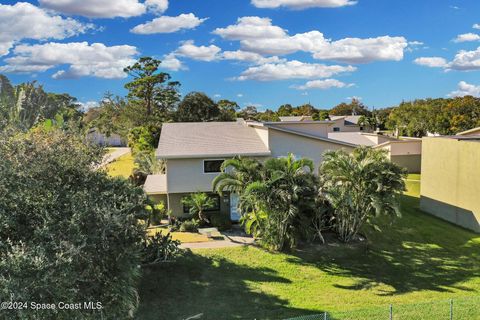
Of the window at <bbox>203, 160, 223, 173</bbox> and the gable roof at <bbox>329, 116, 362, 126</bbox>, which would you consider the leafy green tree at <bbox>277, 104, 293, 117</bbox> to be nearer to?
the gable roof at <bbox>329, 116, 362, 126</bbox>

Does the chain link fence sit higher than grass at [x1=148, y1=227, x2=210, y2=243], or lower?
lower

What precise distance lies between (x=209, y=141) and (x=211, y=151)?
1634 millimetres

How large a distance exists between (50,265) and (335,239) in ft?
58.2

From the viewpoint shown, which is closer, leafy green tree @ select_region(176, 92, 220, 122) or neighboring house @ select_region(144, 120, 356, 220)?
neighboring house @ select_region(144, 120, 356, 220)

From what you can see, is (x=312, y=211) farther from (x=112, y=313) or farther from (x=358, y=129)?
(x=358, y=129)

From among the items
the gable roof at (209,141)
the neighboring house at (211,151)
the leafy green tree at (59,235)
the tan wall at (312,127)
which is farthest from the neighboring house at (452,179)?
the leafy green tree at (59,235)

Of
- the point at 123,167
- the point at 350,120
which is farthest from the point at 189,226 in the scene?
the point at 350,120

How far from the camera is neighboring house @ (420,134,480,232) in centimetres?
2705

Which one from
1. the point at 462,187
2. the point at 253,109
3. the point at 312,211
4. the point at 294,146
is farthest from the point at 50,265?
the point at 253,109

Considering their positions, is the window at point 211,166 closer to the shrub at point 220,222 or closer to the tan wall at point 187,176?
the tan wall at point 187,176

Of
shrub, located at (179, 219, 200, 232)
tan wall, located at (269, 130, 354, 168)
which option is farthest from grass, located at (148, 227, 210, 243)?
tan wall, located at (269, 130, 354, 168)

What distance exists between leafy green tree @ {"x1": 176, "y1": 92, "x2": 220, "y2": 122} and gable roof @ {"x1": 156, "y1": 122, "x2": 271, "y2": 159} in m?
27.7

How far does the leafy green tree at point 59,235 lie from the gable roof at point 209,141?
13138 millimetres

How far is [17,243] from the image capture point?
10102 mm
